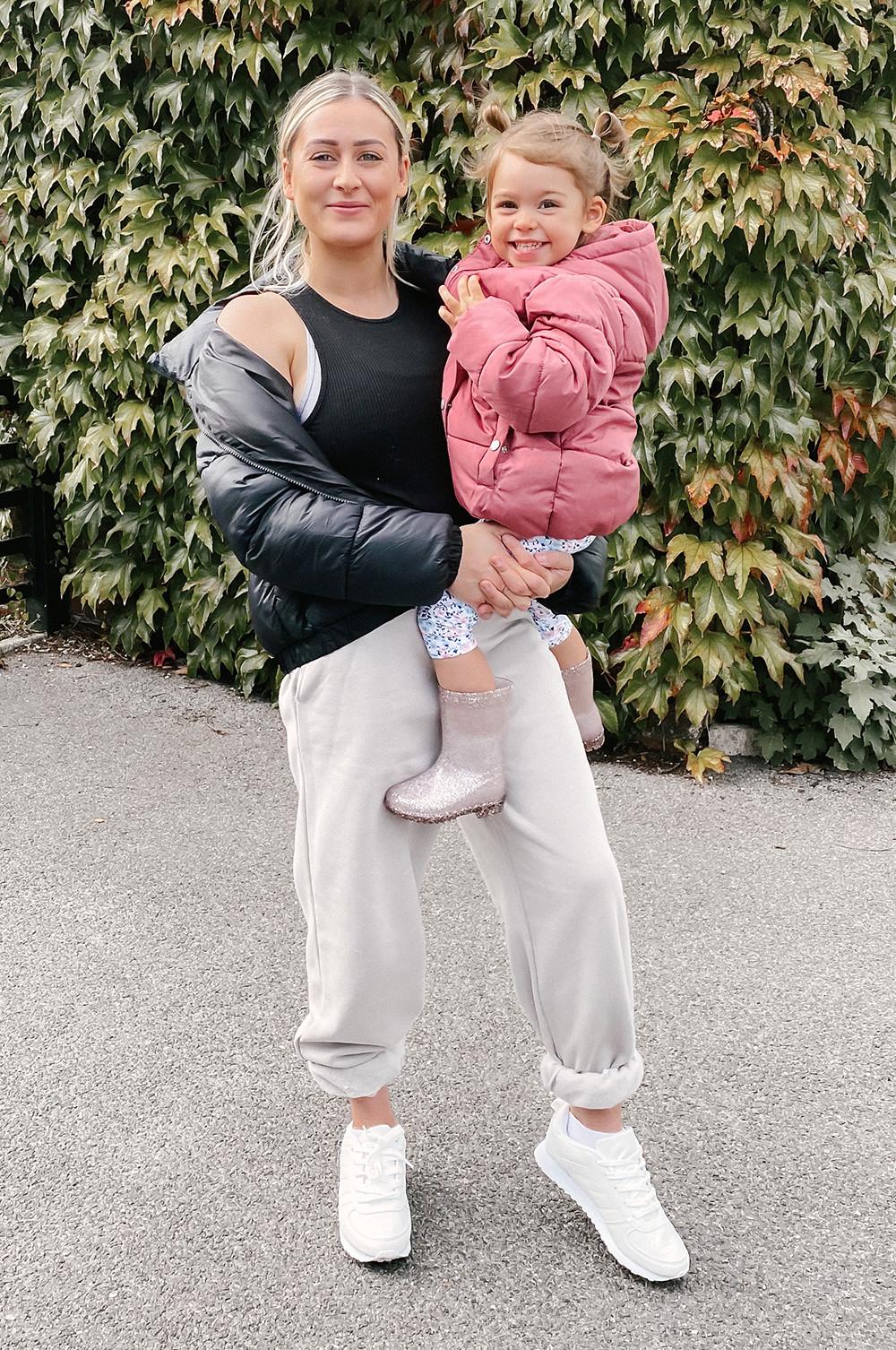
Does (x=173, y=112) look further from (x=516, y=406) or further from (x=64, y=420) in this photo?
(x=516, y=406)

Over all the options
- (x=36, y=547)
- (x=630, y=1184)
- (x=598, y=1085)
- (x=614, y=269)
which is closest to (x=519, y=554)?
(x=614, y=269)

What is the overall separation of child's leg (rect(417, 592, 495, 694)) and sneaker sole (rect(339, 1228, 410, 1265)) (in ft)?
3.11

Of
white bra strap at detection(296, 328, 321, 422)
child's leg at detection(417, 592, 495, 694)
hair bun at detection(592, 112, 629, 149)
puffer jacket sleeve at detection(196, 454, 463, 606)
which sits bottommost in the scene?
child's leg at detection(417, 592, 495, 694)

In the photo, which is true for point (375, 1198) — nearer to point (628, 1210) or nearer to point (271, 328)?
point (628, 1210)

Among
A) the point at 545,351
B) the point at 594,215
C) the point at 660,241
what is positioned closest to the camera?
the point at 545,351

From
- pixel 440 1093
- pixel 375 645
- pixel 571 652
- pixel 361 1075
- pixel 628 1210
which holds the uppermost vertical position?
pixel 375 645

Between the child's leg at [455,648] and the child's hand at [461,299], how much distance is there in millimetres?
428

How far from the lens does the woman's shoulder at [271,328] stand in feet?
6.34

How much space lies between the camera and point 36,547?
19.6 ft

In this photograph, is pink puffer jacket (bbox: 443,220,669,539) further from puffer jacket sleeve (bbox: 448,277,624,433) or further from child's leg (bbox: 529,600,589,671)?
child's leg (bbox: 529,600,589,671)

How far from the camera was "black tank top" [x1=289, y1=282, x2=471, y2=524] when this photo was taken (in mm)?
1983

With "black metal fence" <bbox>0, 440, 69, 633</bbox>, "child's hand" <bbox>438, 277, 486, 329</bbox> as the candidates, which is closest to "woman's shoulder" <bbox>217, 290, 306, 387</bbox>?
"child's hand" <bbox>438, 277, 486, 329</bbox>

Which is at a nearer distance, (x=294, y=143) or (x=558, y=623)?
(x=294, y=143)

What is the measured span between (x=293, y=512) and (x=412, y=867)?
637mm
